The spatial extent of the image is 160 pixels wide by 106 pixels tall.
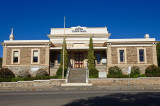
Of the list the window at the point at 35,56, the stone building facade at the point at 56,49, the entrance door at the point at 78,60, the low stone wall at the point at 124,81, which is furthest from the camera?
the entrance door at the point at 78,60

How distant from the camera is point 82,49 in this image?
102ft

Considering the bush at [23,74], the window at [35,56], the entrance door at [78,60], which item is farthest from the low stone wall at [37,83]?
the entrance door at [78,60]

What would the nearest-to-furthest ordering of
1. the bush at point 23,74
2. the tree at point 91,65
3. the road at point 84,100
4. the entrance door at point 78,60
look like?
the road at point 84,100, the tree at point 91,65, the bush at point 23,74, the entrance door at point 78,60

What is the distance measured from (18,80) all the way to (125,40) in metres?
19.0

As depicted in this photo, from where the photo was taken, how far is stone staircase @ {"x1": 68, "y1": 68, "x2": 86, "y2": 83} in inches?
934

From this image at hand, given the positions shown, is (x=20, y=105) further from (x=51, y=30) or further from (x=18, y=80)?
(x=51, y=30)

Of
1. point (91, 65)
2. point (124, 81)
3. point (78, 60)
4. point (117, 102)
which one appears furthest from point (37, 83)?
point (117, 102)

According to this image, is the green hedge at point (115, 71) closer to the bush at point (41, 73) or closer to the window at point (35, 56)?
the bush at point (41, 73)

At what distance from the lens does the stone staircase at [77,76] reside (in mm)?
23723

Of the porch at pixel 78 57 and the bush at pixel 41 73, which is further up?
the porch at pixel 78 57

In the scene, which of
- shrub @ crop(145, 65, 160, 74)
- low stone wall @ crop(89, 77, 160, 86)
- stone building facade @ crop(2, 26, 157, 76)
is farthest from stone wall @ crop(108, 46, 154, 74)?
low stone wall @ crop(89, 77, 160, 86)

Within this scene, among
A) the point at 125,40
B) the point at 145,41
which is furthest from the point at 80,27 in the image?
the point at 145,41

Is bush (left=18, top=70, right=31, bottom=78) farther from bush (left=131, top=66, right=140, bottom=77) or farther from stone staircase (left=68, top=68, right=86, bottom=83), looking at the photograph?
bush (left=131, top=66, right=140, bottom=77)

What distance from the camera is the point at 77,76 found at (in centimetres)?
2575
